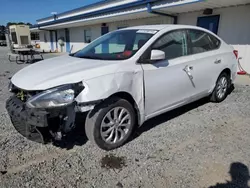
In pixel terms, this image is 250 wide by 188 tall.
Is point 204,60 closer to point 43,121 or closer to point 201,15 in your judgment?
point 43,121

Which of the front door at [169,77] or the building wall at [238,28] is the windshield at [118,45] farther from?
the building wall at [238,28]

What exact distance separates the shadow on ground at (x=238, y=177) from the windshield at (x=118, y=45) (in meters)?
1.95

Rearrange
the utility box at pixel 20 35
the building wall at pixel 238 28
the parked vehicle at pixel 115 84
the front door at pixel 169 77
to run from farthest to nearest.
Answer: the utility box at pixel 20 35, the building wall at pixel 238 28, the front door at pixel 169 77, the parked vehicle at pixel 115 84

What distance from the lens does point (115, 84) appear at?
263 centimetres

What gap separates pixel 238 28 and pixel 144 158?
7376mm

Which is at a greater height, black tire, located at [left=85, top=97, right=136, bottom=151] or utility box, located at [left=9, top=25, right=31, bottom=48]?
utility box, located at [left=9, top=25, right=31, bottom=48]

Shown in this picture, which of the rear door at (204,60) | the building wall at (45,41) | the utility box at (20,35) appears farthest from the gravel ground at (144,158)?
the building wall at (45,41)

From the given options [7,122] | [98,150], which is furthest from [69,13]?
[98,150]

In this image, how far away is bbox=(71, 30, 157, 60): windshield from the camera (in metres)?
3.09

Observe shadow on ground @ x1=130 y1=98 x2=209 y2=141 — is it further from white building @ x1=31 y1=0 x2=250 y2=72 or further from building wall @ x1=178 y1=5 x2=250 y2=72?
building wall @ x1=178 y1=5 x2=250 y2=72

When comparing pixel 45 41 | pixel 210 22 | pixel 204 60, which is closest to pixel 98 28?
pixel 210 22

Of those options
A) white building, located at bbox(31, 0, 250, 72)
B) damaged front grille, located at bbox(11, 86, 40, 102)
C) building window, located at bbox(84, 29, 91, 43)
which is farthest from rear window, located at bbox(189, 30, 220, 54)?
building window, located at bbox(84, 29, 91, 43)

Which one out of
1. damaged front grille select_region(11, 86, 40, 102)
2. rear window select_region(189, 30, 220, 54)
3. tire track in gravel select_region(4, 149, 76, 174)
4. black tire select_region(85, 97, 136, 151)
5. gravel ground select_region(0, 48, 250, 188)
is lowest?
tire track in gravel select_region(4, 149, 76, 174)

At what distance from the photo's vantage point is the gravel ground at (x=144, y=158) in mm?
2312
